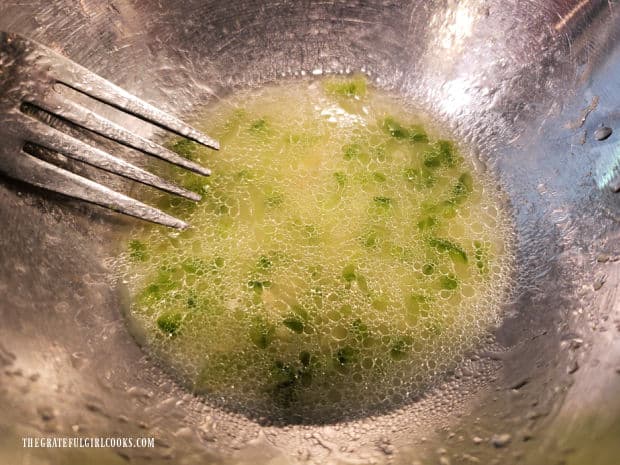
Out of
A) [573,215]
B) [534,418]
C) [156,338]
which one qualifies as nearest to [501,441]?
[534,418]

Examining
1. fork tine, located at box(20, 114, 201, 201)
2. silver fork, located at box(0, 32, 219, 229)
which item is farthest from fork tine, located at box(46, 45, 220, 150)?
fork tine, located at box(20, 114, 201, 201)

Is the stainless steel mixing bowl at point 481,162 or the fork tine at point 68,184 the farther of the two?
the fork tine at point 68,184

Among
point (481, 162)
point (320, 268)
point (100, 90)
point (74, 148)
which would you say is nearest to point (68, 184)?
point (74, 148)

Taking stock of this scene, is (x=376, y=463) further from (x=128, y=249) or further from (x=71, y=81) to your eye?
(x=71, y=81)

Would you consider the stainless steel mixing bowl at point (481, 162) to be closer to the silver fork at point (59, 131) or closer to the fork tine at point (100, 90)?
the silver fork at point (59, 131)

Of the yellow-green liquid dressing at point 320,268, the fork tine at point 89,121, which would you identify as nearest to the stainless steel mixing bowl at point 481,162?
the yellow-green liquid dressing at point 320,268

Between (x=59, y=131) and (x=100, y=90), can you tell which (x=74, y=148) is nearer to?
(x=59, y=131)
